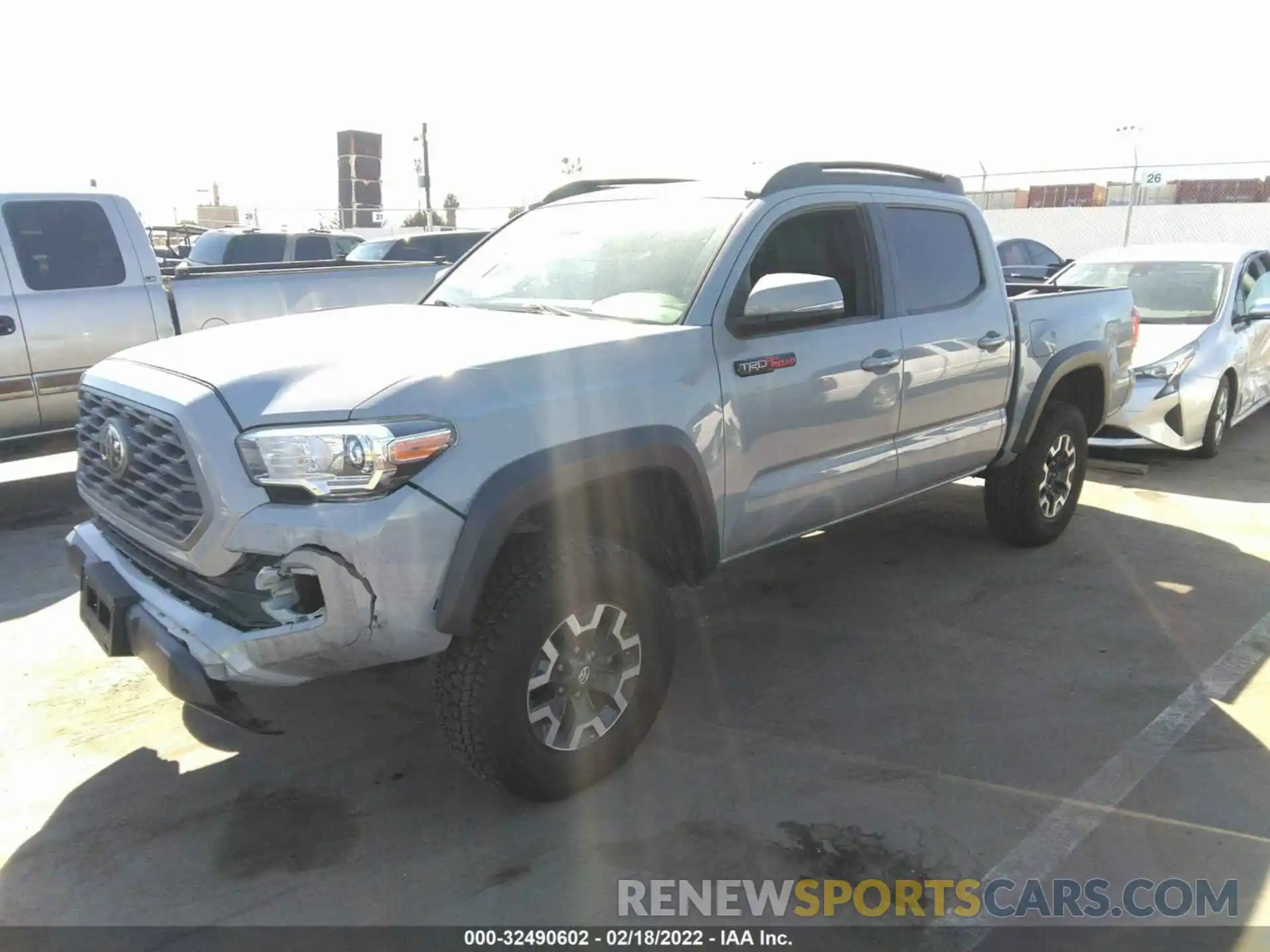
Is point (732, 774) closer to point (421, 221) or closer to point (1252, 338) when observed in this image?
point (1252, 338)

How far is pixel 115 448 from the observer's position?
3.11 metres

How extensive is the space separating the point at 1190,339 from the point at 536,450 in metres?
6.68

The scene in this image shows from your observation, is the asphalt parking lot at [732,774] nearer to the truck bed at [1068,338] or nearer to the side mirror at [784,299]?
the truck bed at [1068,338]

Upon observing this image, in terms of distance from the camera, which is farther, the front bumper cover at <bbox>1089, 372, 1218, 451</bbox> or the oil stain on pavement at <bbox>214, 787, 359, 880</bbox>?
the front bumper cover at <bbox>1089, 372, 1218, 451</bbox>

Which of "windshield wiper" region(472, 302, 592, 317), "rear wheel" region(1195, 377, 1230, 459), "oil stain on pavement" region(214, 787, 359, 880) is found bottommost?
"oil stain on pavement" region(214, 787, 359, 880)

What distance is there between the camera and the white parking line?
9.48 feet

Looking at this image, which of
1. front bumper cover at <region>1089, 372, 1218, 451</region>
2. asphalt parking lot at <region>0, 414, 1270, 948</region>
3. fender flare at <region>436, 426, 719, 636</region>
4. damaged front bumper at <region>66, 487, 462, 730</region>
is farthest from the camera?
front bumper cover at <region>1089, 372, 1218, 451</region>

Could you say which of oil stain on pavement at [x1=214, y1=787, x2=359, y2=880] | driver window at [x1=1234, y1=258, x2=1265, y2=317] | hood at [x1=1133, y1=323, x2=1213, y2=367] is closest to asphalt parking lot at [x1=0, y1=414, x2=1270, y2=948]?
oil stain on pavement at [x1=214, y1=787, x2=359, y2=880]

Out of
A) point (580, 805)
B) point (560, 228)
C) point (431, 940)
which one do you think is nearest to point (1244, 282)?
point (560, 228)

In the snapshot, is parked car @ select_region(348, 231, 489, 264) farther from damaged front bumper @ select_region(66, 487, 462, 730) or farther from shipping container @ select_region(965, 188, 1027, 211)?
shipping container @ select_region(965, 188, 1027, 211)

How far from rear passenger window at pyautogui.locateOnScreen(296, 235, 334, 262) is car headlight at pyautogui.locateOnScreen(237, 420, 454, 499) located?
1333cm

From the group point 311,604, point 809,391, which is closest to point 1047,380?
point 809,391

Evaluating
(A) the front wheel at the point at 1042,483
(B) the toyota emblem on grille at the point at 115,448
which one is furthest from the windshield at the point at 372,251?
(B) the toyota emblem on grille at the point at 115,448

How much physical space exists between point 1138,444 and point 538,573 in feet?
20.2
